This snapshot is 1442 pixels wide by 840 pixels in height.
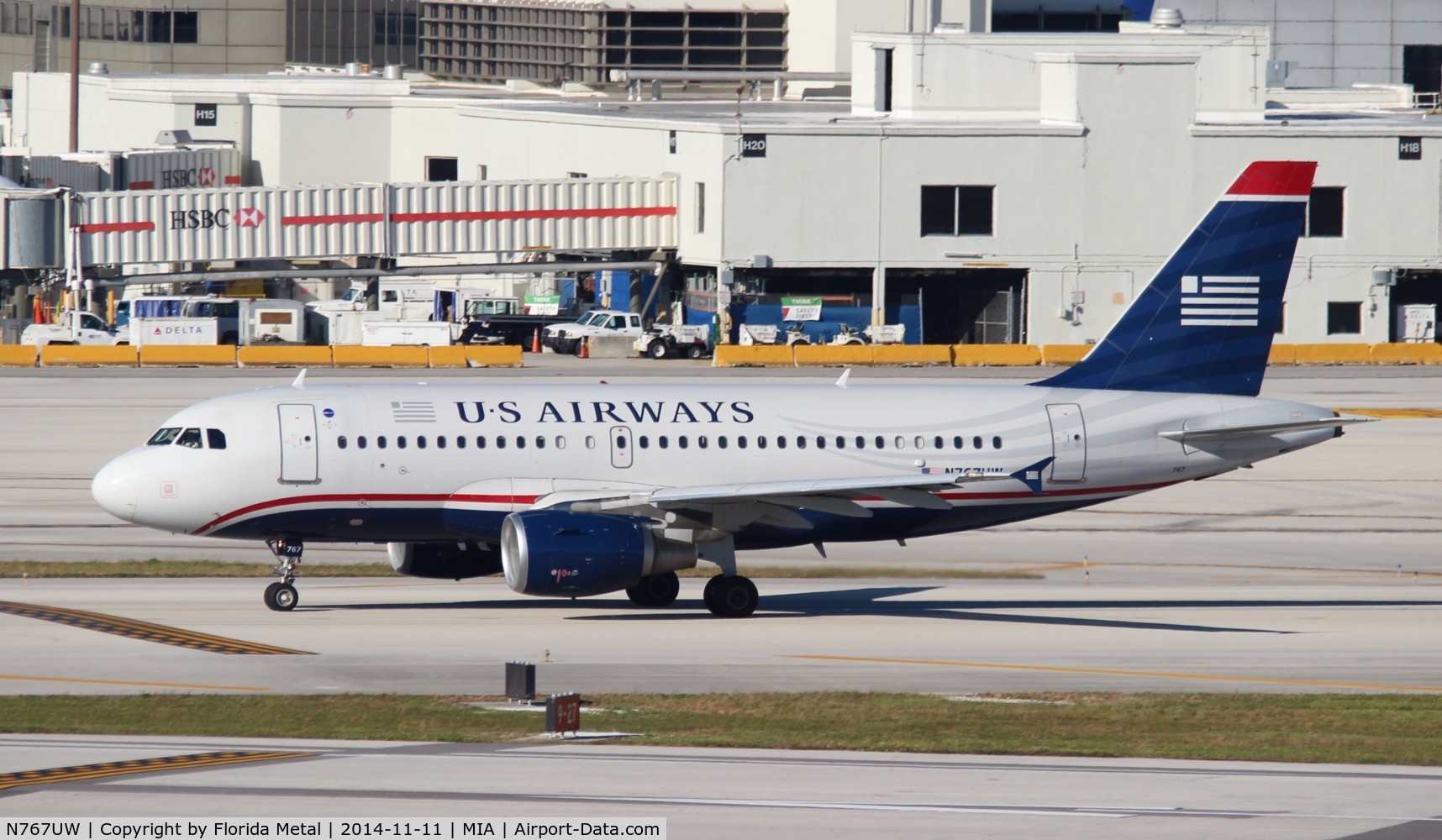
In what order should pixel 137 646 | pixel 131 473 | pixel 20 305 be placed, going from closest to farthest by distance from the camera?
pixel 137 646
pixel 131 473
pixel 20 305

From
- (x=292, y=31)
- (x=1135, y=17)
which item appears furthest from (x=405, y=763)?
(x=292, y=31)

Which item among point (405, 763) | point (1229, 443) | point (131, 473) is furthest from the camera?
point (1229, 443)

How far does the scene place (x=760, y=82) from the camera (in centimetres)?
13238

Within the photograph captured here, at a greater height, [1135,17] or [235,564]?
[1135,17]

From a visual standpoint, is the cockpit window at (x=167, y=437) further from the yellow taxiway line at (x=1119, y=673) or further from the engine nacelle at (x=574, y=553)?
the yellow taxiway line at (x=1119, y=673)

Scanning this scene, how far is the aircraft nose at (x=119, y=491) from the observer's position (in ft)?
109

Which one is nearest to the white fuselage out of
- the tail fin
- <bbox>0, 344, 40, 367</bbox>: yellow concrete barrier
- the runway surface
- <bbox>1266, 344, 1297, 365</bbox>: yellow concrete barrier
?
the tail fin

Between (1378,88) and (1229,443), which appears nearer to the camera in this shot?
(1229,443)

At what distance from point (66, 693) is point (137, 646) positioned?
12.0 feet

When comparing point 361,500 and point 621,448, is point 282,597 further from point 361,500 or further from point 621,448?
point 621,448

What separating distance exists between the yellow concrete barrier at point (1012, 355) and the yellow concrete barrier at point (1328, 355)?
12.6 m

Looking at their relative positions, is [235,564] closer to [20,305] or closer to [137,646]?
[137,646]

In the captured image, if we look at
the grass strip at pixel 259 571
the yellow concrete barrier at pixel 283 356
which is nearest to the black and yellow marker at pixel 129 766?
the grass strip at pixel 259 571

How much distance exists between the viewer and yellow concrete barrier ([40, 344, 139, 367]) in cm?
7894
